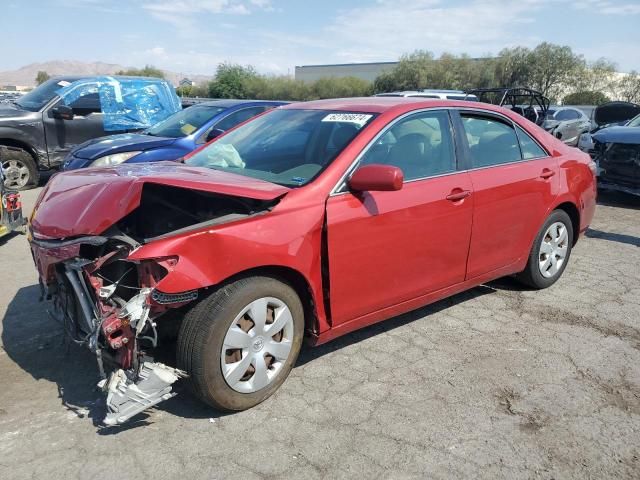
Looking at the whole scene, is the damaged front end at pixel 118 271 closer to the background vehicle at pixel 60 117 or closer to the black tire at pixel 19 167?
the black tire at pixel 19 167

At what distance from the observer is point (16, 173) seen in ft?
31.7

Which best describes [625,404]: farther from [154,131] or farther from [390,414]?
[154,131]

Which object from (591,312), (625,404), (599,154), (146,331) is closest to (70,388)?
(146,331)

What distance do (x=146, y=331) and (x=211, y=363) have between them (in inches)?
14.8

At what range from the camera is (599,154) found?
30.3 ft

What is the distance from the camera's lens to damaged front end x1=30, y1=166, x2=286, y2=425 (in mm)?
2670

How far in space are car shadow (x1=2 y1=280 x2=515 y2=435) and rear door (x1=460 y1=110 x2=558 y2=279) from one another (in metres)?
0.66

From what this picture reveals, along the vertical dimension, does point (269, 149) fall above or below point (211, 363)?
above

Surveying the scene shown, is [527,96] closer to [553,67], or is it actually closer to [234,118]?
[234,118]

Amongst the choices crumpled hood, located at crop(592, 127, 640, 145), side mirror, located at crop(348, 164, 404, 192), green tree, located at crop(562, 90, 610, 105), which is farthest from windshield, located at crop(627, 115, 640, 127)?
green tree, located at crop(562, 90, 610, 105)

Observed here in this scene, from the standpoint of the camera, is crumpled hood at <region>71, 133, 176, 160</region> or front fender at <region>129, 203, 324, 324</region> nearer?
front fender at <region>129, 203, 324, 324</region>

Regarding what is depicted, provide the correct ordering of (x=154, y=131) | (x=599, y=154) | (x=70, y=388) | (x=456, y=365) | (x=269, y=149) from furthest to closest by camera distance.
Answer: (x=599, y=154) → (x=154, y=131) → (x=269, y=149) → (x=456, y=365) → (x=70, y=388)

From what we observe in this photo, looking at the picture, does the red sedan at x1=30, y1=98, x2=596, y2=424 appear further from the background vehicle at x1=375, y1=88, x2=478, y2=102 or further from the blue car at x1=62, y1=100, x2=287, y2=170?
the background vehicle at x1=375, y1=88, x2=478, y2=102

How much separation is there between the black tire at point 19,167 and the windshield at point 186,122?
3111mm
